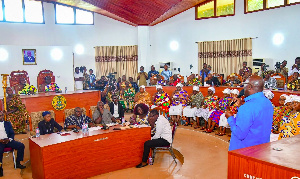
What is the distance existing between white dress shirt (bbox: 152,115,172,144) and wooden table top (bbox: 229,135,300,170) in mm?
3346

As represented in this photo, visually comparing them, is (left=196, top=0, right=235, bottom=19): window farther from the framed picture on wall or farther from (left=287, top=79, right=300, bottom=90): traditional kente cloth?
the framed picture on wall

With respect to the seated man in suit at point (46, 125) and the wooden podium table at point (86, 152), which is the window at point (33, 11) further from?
the wooden podium table at point (86, 152)

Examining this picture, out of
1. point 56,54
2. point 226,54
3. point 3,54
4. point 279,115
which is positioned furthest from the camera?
point 56,54

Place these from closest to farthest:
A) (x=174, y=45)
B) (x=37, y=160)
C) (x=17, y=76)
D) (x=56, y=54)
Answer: (x=37, y=160) < (x=17, y=76) < (x=56, y=54) < (x=174, y=45)

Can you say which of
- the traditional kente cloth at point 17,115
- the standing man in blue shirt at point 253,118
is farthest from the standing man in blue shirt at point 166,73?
the standing man in blue shirt at point 253,118

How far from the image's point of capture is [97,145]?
5309mm

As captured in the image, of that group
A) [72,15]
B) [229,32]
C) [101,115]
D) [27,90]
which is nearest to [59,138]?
[101,115]

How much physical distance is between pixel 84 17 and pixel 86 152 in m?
10.8

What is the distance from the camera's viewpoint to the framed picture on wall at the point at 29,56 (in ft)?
42.8

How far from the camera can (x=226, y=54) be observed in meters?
12.5

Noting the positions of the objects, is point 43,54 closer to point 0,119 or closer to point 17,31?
point 17,31

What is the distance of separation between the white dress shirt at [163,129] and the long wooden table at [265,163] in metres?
3.44

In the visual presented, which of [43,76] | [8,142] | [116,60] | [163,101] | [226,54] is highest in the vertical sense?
[226,54]

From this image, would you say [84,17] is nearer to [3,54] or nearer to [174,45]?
[3,54]
